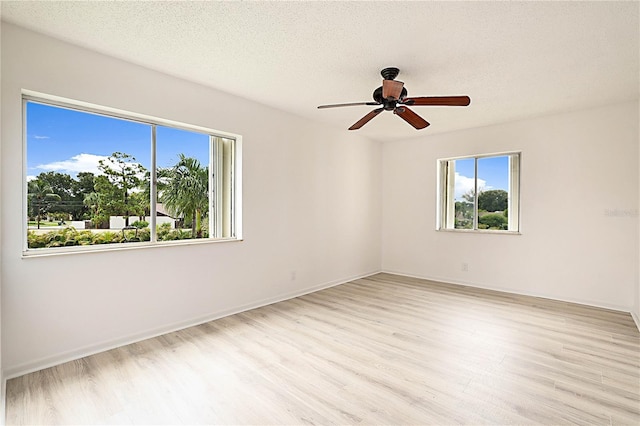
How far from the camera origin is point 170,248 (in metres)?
3.18

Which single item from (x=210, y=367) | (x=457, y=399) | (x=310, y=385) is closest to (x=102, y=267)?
(x=210, y=367)

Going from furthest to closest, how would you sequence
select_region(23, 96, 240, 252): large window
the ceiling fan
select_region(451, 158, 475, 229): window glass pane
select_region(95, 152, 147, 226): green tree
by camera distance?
1. select_region(451, 158, 475, 229): window glass pane
2. select_region(95, 152, 147, 226): green tree
3. the ceiling fan
4. select_region(23, 96, 240, 252): large window

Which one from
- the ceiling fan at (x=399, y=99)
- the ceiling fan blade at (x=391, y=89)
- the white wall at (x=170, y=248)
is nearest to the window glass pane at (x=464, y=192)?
the white wall at (x=170, y=248)

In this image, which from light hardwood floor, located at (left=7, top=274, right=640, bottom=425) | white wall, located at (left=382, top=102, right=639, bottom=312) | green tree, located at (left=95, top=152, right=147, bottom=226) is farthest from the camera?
white wall, located at (left=382, top=102, right=639, bottom=312)

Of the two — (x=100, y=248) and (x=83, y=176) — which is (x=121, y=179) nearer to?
(x=83, y=176)

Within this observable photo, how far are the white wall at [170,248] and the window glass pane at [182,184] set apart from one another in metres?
0.22

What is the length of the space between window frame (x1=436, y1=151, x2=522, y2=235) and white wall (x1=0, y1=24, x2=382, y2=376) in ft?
4.62

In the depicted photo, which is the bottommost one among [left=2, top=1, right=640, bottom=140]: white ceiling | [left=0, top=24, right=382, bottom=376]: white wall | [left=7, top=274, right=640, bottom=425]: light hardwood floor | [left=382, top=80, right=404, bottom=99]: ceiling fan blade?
[left=7, top=274, right=640, bottom=425]: light hardwood floor

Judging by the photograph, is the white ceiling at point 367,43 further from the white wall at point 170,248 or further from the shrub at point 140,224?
the shrub at point 140,224

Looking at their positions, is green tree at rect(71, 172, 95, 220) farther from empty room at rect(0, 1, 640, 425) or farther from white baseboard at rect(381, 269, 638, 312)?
white baseboard at rect(381, 269, 638, 312)

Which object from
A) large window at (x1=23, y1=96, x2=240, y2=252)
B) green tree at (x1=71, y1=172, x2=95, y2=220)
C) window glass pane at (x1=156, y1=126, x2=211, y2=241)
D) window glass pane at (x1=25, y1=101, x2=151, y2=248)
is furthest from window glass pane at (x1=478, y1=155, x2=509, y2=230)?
green tree at (x1=71, y1=172, x2=95, y2=220)

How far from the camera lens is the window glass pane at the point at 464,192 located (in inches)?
205

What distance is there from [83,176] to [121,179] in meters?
0.29

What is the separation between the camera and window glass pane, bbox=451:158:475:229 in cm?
521
